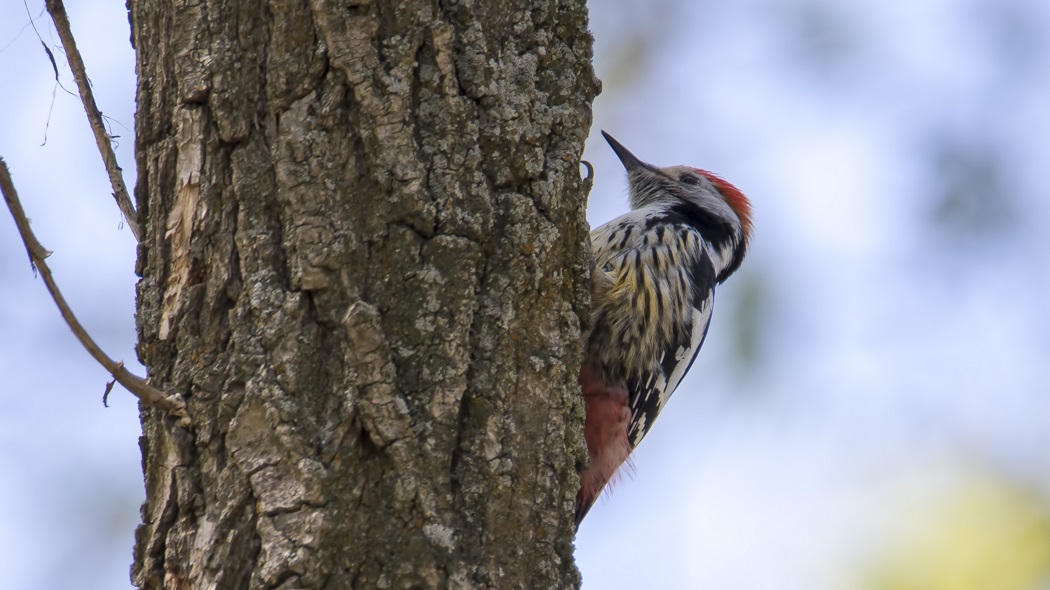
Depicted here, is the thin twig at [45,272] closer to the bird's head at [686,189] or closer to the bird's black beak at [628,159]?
the bird's head at [686,189]

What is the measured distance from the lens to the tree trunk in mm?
1796

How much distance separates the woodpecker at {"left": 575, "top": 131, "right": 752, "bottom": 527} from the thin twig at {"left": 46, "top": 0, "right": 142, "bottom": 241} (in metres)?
1.36

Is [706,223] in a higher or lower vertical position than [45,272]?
higher

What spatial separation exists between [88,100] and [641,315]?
Answer: 5.86ft

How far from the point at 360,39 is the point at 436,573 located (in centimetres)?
100

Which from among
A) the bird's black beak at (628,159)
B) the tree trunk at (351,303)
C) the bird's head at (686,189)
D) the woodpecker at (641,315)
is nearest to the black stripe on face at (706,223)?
the woodpecker at (641,315)

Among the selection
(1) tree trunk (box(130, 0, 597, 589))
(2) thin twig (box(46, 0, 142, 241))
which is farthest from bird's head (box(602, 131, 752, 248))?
(2) thin twig (box(46, 0, 142, 241))

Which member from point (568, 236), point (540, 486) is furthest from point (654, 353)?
point (540, 486)

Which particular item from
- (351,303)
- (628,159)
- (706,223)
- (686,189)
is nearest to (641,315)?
Answer: (706,223)

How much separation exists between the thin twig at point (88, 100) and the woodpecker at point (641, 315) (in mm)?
1362

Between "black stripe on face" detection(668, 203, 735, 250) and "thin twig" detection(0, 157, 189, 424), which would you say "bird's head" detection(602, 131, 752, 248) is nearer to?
"black stripe on face" detection(668, 203, 735, 250)

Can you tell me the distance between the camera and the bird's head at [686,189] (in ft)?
16.0

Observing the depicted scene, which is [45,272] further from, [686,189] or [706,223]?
[686,189]

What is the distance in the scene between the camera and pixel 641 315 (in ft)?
11.0
